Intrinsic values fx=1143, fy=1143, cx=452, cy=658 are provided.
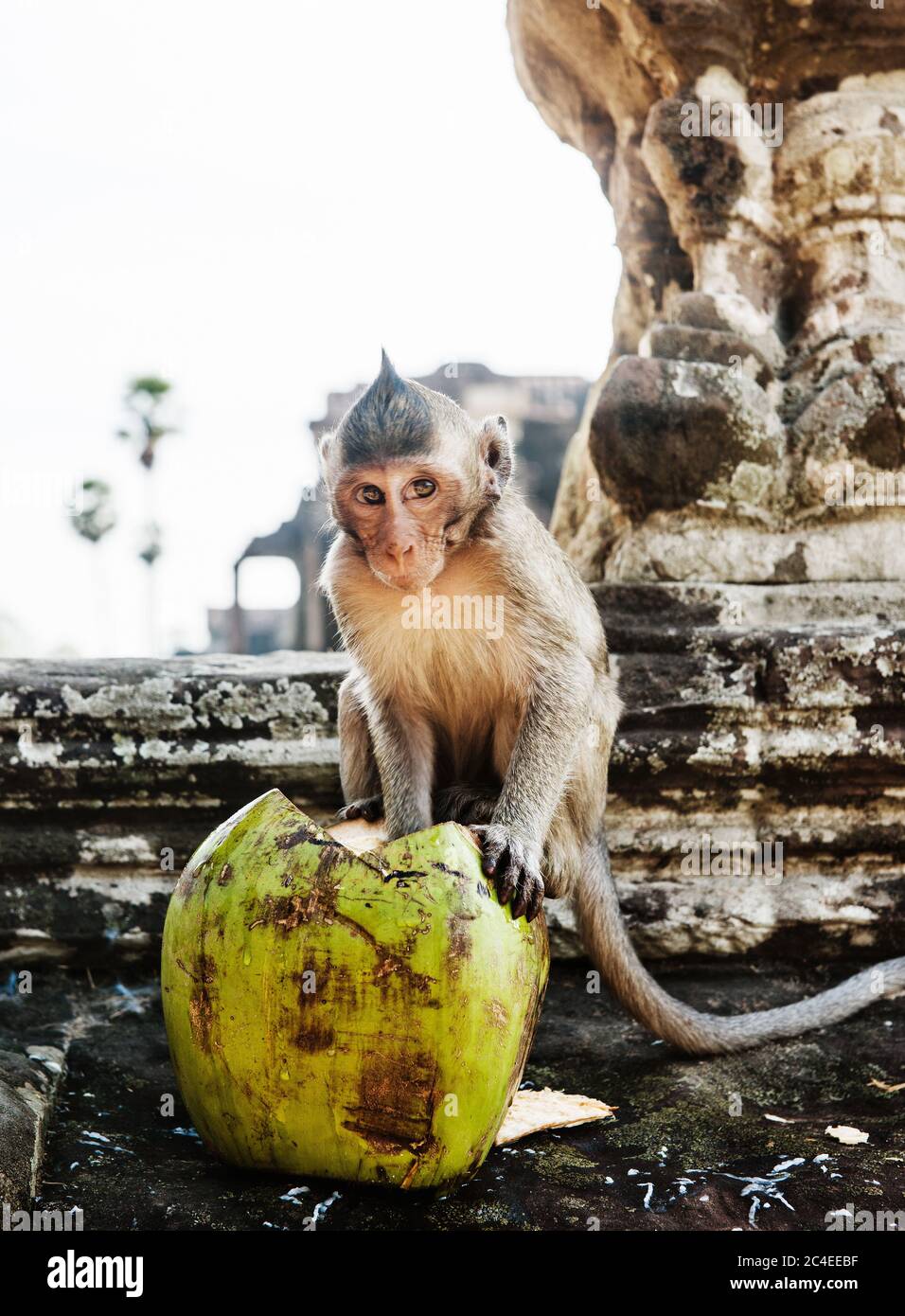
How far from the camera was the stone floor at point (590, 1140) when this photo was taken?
6.38 ft

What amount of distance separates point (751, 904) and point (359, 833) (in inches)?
47.9

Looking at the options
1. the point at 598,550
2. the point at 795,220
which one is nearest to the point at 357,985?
the point at 598,550

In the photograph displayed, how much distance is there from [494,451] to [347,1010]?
1.54 meters

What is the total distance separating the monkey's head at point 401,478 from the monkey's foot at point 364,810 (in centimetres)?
64

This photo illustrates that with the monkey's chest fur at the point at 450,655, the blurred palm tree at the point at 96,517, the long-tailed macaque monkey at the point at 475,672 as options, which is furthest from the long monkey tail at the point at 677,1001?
the blurred palm tree at the point at 96,517

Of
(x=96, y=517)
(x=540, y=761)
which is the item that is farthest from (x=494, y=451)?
(x=96, y=517)

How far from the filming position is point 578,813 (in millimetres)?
2975

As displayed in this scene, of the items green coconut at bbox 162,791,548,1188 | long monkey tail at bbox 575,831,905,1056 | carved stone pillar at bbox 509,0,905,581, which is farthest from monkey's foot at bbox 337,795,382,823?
carved stone pillar at bbox 509,0,905,581

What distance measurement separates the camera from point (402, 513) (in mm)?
2672

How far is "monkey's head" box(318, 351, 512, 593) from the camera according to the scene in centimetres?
265

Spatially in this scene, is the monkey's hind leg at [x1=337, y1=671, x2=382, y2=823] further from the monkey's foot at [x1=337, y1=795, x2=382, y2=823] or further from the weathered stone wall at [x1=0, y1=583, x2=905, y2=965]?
the weathered stone wall at [x1=0, y1=583, x2=905, y2=965]

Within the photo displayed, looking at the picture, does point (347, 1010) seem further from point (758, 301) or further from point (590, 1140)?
point (758, 301)

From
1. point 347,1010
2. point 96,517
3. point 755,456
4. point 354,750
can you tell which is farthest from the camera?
point 96,517
